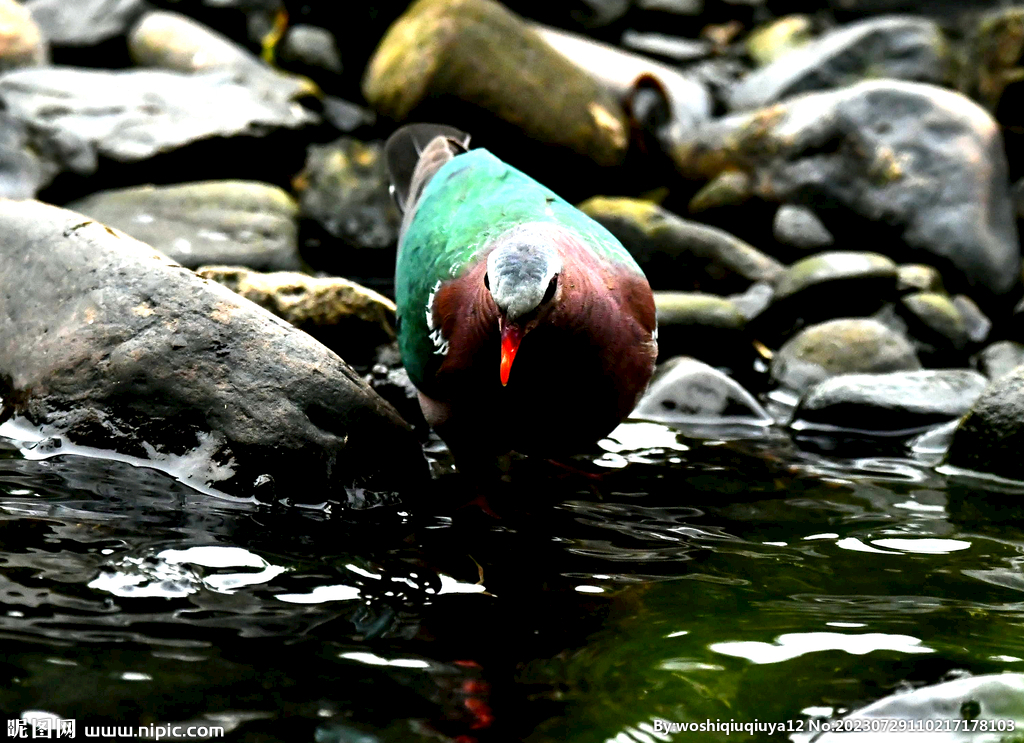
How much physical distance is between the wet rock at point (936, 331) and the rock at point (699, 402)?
2128 mm

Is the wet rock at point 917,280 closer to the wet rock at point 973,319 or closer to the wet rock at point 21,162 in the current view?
the wet rock at point 973,319

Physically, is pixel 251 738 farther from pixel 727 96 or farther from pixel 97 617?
pixel 727 96

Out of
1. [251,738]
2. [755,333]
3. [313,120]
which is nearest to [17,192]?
[313,120]

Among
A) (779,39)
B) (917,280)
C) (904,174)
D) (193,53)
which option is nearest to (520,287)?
(917,280)

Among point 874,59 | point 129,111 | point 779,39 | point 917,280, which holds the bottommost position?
point 129,111

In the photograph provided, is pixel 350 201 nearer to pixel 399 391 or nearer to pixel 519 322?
pixel 399 391

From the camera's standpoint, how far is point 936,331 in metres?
7.62

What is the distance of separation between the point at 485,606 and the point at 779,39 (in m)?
11.3

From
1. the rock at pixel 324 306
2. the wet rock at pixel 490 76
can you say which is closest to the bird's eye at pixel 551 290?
the rock at pixel 324 306

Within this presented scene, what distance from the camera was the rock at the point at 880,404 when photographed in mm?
5934

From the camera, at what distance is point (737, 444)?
5629mm

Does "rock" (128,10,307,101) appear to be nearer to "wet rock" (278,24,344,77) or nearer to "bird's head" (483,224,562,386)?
"wet rock" (278,24,344,77)

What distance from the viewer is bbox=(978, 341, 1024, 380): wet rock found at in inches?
284

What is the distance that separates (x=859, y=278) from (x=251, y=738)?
5.98 metres
